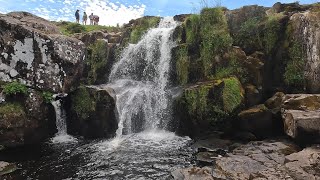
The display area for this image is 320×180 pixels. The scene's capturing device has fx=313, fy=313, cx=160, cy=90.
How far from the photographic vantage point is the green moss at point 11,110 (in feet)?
51.9

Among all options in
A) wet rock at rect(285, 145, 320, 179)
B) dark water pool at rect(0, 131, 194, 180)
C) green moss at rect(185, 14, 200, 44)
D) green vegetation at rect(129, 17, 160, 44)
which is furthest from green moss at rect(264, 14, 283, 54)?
green vegetation at rect(129, 17, 160, 44)

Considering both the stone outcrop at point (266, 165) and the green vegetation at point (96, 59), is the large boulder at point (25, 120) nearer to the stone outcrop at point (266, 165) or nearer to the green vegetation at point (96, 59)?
the green vegetation at point (96, 59)

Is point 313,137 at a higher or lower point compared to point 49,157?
higher

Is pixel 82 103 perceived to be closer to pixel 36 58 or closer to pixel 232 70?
pixel 36 58

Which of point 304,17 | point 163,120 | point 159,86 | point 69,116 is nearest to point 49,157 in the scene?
point 69,116

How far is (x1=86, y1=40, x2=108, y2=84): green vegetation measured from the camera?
22250mm

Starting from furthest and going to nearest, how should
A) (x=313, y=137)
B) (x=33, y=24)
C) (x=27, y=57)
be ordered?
(x=33, y=24)
(x=27, y=57)
(x=313, y=137)

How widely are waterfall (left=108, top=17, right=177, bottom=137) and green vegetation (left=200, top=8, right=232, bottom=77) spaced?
2.72 metres

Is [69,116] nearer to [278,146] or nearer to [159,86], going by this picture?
[159,86]

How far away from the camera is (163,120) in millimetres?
18359

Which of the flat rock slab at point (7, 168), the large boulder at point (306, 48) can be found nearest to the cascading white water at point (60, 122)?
the flat rock slab at point (7, 168)

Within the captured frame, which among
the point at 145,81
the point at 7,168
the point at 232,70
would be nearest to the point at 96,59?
the point at 145,81

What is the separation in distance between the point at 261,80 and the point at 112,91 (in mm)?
8720

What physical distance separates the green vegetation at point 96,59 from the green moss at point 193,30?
643cm
